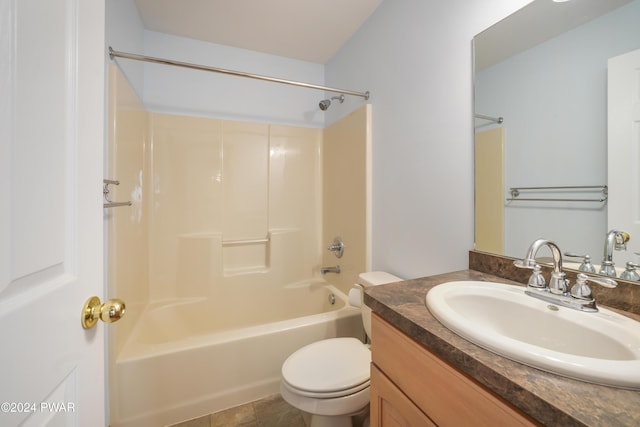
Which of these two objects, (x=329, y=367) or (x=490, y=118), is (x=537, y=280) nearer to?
(x=490, y=118)

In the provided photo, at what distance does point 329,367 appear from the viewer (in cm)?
114

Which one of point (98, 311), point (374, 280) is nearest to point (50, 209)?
point (98, 311)

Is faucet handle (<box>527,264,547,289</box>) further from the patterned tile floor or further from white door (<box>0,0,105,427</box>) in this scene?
the patterned tile floor

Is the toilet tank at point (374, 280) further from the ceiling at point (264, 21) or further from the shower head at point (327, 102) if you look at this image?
the ceiling at point (264, 21)

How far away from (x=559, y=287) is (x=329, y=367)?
0.93 m

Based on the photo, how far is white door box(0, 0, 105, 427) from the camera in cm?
33

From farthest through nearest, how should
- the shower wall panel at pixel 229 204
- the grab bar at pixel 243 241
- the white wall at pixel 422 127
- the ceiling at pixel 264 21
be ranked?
the grab bar at pixel 243 241, the shower wall panel at pixel 229 204, the ceiling at pixel 264 21, the white wall at pixel 422 127

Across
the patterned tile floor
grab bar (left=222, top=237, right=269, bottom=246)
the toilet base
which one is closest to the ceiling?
grab bar (left=222, top=237, right=269, bottom=246)

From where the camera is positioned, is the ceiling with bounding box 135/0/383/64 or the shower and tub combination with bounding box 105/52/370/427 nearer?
the shower and tub combination with bounding box 105/52/370/427

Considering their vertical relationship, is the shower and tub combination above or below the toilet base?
above

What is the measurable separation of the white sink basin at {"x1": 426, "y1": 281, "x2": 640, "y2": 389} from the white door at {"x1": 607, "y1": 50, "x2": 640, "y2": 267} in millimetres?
259

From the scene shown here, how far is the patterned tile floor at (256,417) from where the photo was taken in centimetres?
133

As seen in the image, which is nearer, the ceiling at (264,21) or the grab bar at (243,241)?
the ceiling at (264,21)

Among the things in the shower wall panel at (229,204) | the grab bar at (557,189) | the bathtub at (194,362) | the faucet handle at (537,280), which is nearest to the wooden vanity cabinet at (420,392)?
the faucet handle at (537,280)
